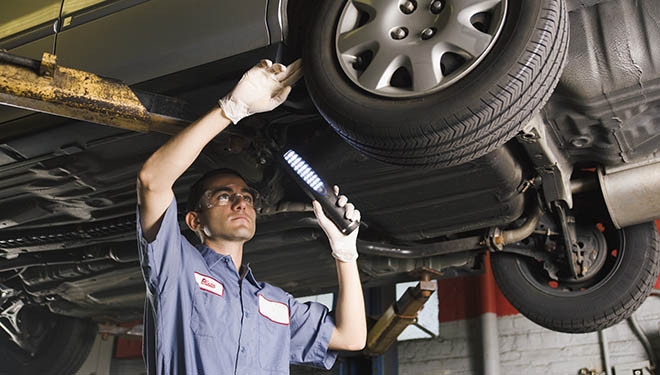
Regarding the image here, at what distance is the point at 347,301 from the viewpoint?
2107mm

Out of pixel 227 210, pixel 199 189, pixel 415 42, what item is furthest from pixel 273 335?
pixel 415 42

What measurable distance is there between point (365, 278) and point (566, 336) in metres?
2.53

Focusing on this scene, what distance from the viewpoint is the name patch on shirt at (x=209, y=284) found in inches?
72.2

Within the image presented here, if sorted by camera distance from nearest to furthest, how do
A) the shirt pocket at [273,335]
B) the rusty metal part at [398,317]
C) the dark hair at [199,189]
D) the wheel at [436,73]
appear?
1. the wheel at [436,73]
2. the shirt pocket at [273,335]
3. the dark hair at [199,189]
4. the rusty metal part at [398,317]

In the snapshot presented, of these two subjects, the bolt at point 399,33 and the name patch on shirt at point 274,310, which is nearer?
the bolt at point 399,33

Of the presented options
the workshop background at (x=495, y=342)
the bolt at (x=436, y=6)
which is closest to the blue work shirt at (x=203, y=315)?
the bolt at (x=436, y=6)

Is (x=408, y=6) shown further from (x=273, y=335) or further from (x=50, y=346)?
(x=50, y=346)

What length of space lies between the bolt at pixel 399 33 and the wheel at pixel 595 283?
1.44 m

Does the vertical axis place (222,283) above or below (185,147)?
below

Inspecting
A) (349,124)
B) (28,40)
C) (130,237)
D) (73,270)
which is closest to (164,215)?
(349,124)

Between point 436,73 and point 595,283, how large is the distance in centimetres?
150

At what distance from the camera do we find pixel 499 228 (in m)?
2.80

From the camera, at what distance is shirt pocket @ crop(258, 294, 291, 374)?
74.4 inches

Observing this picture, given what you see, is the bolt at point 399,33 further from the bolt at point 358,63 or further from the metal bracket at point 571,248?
the metal bracket at point 571,248
